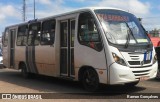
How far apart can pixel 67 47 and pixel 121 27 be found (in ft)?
7.63

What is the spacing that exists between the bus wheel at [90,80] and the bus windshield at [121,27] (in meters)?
1.29

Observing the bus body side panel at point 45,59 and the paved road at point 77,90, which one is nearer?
the paved road at point 77,90

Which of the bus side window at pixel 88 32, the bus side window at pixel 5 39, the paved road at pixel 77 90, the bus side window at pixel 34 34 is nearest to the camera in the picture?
the paved road at pixel 77 90

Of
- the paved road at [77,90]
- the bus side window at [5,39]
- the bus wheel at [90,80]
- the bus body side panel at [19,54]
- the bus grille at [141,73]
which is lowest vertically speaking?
the paved road at [77,90]

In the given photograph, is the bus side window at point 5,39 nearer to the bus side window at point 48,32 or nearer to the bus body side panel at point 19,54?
the bus body side panel at point 19,54

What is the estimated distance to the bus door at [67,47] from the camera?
39.3 ft

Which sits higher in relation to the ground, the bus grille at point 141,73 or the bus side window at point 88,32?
the bus side window at point 88,32

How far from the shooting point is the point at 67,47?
12250 millimetres

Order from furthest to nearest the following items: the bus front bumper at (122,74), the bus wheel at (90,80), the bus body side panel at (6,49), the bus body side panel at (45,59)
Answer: the bus body side panel at (6,49)
the bus body side panel at (45,59)
the bus wheel at (90,80)
the bus front bumper at (122,74)

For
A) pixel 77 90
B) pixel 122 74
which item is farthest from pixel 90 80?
pixel 122 74

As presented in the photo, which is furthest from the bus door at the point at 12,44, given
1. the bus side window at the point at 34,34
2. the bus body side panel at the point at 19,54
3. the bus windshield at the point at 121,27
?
the bus windshield at the point at 121,27

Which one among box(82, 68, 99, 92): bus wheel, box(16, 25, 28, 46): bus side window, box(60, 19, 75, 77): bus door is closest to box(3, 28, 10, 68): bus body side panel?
box(16, 25, 28, 46): bus side window

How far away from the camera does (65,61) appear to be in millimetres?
12406

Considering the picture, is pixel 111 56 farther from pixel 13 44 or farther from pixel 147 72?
pixel 13 44
